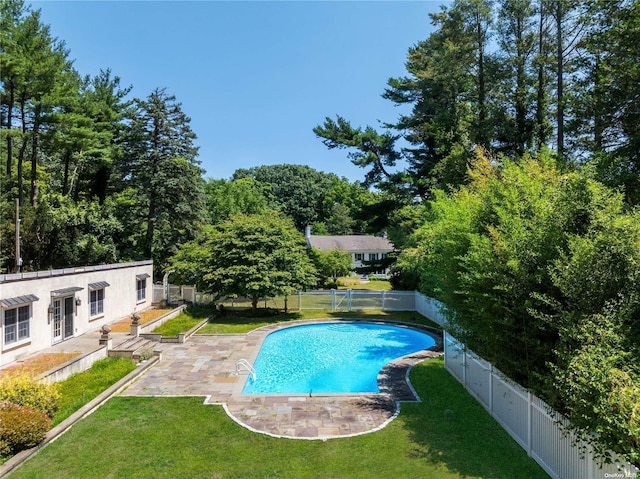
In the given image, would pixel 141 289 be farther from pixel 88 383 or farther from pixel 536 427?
pixel 536 427

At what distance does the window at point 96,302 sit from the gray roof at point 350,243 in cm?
3135

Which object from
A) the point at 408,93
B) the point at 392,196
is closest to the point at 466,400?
the point at 392,196

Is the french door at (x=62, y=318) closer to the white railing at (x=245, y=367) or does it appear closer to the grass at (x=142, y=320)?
the grass at (x=142, y=320)

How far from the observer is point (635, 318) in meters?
5.63

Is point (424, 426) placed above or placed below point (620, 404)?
below

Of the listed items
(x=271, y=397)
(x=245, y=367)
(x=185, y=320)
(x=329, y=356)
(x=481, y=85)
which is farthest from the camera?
(x=481, y=85)

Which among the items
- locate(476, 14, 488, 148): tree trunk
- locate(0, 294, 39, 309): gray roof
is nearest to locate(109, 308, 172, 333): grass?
locate(0, 294, 39, 309): gray roof

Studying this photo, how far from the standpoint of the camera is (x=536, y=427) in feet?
21.9

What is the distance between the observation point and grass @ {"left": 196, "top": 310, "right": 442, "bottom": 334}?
1825 centimetres

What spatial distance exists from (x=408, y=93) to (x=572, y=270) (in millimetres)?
22291

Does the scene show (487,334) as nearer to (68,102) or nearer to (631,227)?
(631,227)

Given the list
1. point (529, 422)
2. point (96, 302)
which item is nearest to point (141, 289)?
point (96, 302)

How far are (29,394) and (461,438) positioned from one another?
8.91 metres

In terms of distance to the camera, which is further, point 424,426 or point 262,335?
point 262,335
